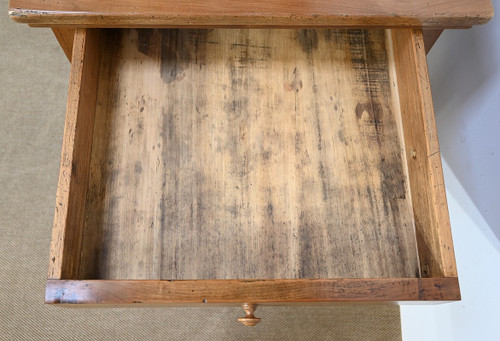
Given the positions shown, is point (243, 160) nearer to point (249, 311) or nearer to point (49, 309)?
point (249, 311)

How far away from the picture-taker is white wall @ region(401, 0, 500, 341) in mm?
812

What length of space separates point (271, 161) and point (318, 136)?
0.10 meters

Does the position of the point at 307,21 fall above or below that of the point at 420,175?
above

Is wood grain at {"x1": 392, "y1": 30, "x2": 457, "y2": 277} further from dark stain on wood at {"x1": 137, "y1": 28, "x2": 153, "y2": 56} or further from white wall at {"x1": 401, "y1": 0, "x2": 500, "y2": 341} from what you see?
dark stain on wood at {"x1": 137, "y1": 28, "x2": 153, "y2": 56}

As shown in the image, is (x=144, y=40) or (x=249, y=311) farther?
(x=144, y=40)

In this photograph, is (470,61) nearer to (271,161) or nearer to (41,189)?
(271,161)

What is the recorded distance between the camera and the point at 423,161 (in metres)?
0.76

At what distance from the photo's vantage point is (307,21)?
75cm

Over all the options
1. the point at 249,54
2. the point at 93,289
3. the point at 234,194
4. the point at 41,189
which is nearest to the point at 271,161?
the point at 234,194

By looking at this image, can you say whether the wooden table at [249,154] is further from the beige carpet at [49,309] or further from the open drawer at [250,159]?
the beige carpet at [49,309]

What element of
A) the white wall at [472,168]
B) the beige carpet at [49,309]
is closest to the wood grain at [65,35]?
the beige carpet at [49,309]

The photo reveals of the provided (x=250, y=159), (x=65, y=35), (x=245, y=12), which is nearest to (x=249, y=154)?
(x=250, y=159)

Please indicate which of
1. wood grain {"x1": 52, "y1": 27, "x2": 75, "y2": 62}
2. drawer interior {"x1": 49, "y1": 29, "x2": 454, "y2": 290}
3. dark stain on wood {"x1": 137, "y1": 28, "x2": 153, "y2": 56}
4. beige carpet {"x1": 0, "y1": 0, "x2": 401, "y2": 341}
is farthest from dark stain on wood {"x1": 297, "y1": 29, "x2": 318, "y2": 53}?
beige carpet {"x1": 0, "y1": 0, "x2": 401, "y2": 341}

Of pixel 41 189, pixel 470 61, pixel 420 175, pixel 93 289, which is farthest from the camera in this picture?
pixel 41 189
